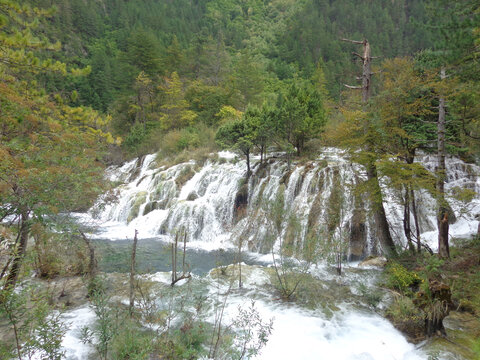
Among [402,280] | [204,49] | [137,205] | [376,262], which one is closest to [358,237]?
[376,262]

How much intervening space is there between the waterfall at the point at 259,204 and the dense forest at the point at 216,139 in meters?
0.27

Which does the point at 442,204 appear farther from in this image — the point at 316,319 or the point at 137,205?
the point at 137,205

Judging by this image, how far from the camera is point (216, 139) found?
1675cm

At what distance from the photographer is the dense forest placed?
4.29 m

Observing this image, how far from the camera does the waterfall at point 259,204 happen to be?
10562 millimetres

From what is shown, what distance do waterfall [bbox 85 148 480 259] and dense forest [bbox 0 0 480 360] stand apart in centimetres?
27

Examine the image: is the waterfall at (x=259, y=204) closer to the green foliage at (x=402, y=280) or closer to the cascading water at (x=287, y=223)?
the cascading water at (x=287, y=223)

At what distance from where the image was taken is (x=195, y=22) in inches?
2547

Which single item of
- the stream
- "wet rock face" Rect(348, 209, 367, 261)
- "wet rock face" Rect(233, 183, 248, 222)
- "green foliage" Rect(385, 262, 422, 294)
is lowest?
the stream

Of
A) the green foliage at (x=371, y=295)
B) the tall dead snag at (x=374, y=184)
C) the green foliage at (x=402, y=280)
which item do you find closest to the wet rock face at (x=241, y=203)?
the tall dead snag at (x=374, y=184)

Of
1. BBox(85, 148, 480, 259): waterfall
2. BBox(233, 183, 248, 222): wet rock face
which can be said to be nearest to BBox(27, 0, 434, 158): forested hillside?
BBox(85, 148, 480, 259): waterfall

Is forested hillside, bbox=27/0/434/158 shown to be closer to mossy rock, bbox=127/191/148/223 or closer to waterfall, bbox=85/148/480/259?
waterfall, bbox=85/148/480/259

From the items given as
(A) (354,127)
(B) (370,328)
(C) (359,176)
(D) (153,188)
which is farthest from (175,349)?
(D) (153,188)

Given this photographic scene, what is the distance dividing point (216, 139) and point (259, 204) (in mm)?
5546
